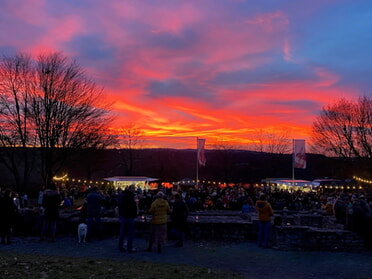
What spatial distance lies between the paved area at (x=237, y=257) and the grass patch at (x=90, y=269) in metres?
0.70

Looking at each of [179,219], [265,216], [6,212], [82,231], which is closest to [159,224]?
[179,219]

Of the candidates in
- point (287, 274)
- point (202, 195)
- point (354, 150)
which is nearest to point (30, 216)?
point (287, 274)

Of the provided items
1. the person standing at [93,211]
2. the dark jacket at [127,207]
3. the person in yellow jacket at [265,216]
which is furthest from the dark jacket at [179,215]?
the person standing at [93,211]

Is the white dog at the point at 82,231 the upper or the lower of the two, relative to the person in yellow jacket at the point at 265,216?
lower

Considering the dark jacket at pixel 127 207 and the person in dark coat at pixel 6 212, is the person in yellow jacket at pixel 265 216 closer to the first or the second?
the dark jacket at pixel 127 207

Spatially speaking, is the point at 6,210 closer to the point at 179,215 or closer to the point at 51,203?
the point at 51,203

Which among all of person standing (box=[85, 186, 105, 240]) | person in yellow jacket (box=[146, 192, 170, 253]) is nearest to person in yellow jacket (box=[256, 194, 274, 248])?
person in yellow jacket (box=[146, 192, 170, 253])

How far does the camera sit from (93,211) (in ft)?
37.7

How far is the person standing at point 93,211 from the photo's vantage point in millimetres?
11406

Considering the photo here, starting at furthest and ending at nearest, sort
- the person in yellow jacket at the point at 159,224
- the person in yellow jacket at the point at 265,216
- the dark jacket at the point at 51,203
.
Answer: the dark jacket at the point at 51,203
the person in yellow jacket at the point at 265,216
the person in yellow jacket at the point at 159,224

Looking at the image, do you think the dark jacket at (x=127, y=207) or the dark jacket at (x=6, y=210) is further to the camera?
the dark jacket at (x=6, y=210)

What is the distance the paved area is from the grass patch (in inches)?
27.4

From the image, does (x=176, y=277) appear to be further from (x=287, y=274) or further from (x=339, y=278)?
(x=339, y=278)

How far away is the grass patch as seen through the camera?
7055mm
